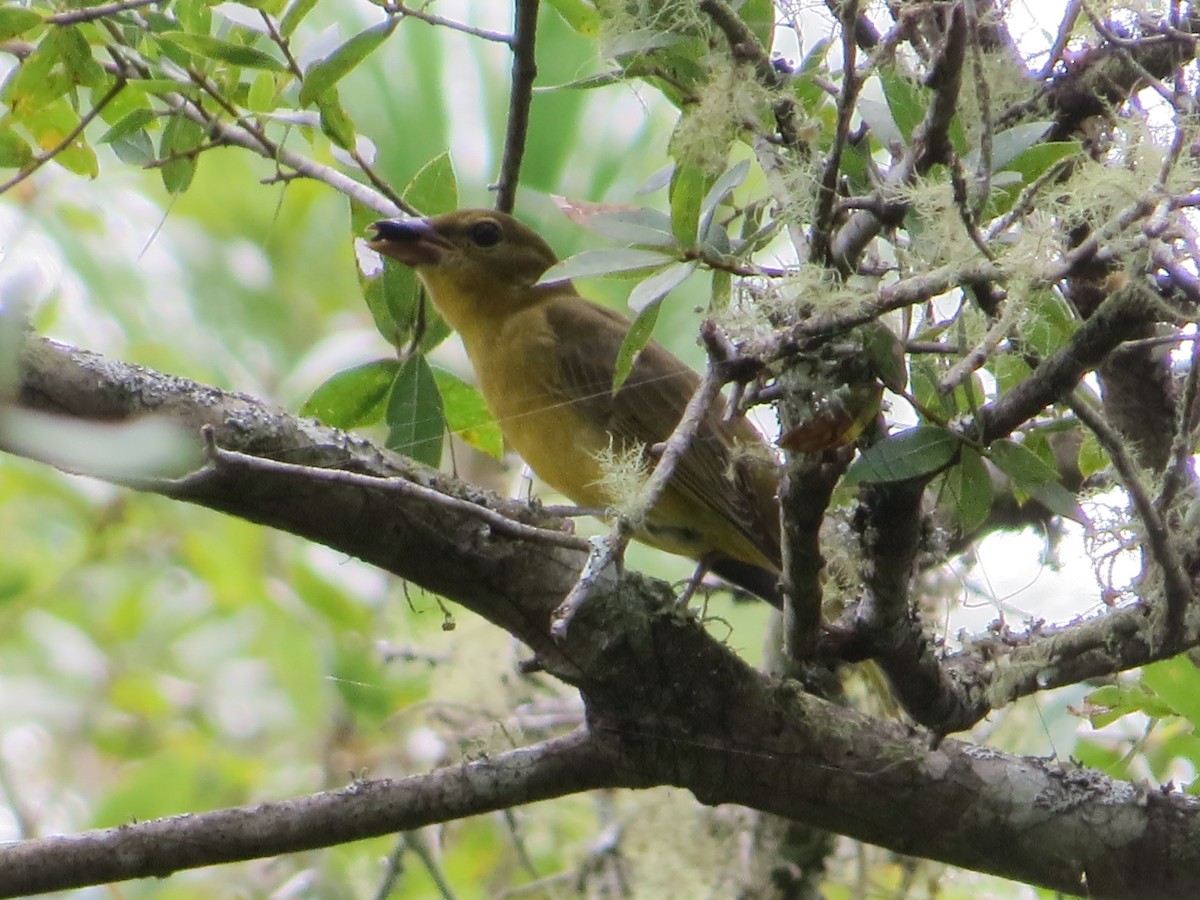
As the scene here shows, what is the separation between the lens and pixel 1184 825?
216 centimetres

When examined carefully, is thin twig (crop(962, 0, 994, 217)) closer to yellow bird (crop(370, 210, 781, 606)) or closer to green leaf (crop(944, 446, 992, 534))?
green leaf (crop(944, 446, 992, 534))

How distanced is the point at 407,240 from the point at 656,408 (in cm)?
75

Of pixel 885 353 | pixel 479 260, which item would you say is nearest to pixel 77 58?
pixel 885 353

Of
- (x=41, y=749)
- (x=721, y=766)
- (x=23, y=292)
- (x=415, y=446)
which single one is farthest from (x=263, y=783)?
(x=23, y=292)

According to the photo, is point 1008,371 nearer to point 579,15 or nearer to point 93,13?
point 579,15

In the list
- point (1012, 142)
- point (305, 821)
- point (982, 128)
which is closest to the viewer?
point (982, 128)

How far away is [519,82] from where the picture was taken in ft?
8.07

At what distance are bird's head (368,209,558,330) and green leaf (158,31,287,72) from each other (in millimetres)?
936

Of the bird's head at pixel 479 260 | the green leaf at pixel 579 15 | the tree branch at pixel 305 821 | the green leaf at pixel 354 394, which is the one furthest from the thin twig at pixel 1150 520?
the bird's head at pixel 479 260

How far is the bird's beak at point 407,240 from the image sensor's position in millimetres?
2818

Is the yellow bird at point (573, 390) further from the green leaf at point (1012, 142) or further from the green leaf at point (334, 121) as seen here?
the green leaf at point (1012, 142)

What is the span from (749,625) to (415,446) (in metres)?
2.40

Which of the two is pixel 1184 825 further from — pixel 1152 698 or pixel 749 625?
pixel 749 625

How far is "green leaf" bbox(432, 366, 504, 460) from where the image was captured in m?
2.87
